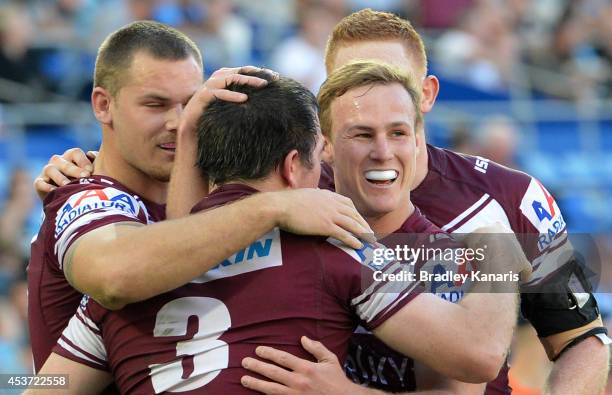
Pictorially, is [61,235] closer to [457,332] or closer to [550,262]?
[457,332]

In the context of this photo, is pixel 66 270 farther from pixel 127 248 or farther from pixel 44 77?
pixel 44 77

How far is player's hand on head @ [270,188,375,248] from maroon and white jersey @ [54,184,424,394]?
5 cm

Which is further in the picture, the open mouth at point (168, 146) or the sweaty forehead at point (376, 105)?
the open mouth at point (168, 146)

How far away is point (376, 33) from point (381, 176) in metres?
1.11

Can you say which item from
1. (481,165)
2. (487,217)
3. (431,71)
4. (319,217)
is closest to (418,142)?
(487,217)

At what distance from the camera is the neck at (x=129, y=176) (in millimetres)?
4449

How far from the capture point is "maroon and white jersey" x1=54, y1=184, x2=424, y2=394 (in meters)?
3.33

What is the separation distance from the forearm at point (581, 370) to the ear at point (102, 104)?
2.05m

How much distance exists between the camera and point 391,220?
Answer: 3.93 metres

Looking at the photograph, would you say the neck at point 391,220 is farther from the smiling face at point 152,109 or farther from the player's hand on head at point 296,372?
the smiling face at point 152,109

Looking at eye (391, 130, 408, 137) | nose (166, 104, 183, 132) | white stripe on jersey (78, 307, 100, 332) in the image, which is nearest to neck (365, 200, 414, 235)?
eye (391, 130, 408, 137)

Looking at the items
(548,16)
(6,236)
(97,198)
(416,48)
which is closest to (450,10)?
(548,16)

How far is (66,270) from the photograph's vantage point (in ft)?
12.0

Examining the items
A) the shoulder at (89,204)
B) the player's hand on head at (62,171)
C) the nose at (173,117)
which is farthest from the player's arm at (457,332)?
the player's hand on head at (62,171)
